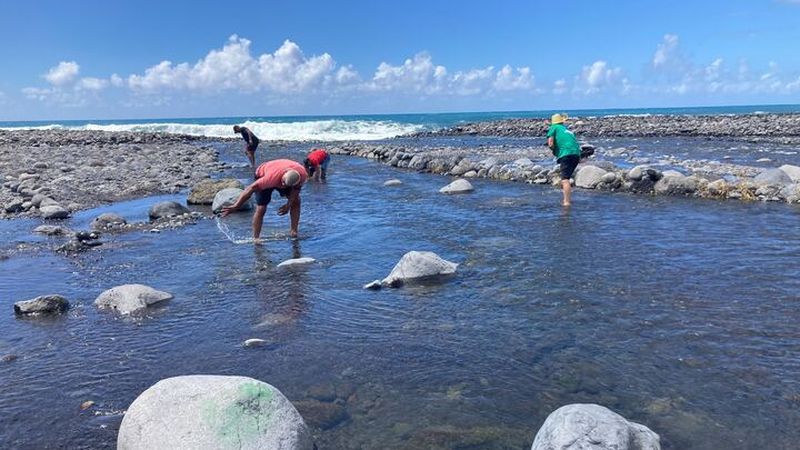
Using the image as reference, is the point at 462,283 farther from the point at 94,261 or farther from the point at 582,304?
the point at 94,261

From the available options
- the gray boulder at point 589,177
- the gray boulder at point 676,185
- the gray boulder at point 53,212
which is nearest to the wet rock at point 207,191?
the gray boulder at point 53,212

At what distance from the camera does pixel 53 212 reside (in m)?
12.2

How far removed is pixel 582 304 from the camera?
20.1ft

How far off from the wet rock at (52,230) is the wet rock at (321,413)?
8.34 metres

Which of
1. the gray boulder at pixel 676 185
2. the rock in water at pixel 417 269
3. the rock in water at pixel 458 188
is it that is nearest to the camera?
the rock in water at pixel 417 269

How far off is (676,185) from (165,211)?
1137cm

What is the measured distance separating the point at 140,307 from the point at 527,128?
48179 mm

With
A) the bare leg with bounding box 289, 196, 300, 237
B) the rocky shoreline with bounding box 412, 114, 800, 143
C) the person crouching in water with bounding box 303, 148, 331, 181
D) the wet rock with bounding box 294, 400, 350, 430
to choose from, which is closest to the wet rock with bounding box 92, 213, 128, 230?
the bare leg with bounding box 289, 196, 300, 237

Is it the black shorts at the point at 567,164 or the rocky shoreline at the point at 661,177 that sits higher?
the black shorts at the point at 567,164

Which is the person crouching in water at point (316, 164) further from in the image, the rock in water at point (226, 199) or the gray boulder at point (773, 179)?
the gray boulder at point (773, 179)

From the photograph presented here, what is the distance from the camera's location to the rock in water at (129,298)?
6305mm

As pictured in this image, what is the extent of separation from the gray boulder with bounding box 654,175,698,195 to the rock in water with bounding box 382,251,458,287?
27.1 ft

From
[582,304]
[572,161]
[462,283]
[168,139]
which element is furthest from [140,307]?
[168,139]

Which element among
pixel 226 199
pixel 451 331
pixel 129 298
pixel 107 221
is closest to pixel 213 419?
pixel 451 331
